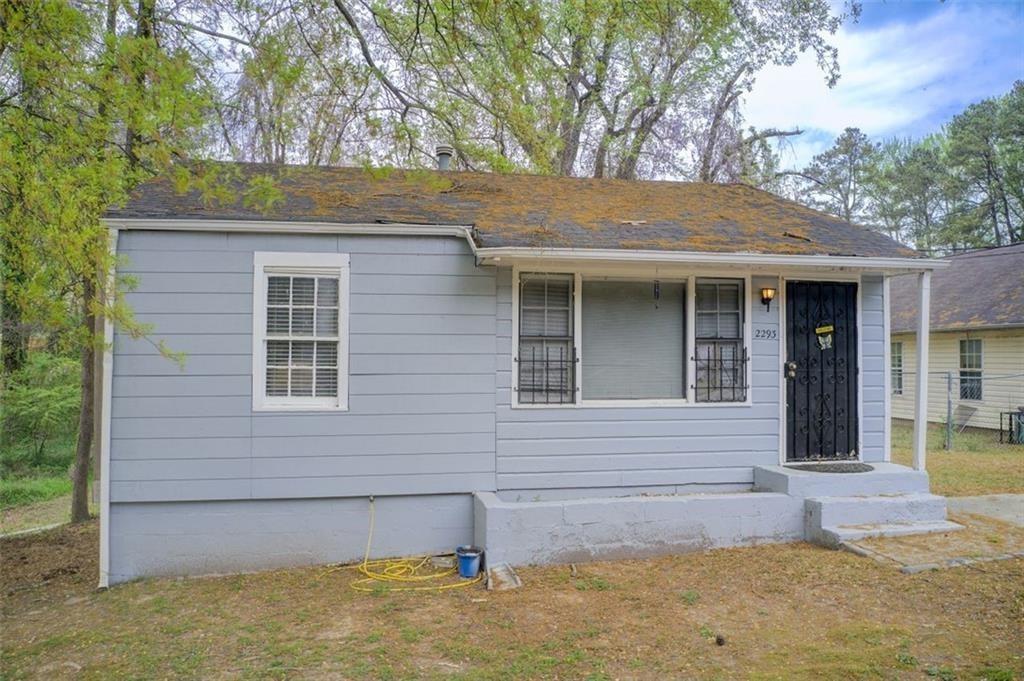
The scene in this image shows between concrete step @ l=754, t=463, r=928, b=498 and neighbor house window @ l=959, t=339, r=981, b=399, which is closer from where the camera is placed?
concrete step @ l=754, t=463, r=928, b=498

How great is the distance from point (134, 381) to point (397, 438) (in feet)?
7.24

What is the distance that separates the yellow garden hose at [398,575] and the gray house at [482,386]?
115mm

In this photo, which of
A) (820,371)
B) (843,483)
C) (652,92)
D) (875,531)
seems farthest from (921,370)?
(652,92)

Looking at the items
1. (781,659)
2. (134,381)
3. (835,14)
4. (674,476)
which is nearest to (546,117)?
(835,14)

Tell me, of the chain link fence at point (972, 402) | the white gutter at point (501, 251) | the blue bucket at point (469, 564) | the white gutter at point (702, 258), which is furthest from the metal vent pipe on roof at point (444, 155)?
the chain link fence at point (972, 402)

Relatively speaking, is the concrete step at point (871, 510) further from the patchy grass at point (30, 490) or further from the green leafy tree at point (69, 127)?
the patchy grass at point (30, 490)

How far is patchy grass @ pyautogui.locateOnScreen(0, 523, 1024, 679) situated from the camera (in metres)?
3.58

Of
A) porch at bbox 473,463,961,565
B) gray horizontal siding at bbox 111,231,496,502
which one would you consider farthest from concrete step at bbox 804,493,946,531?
gray horizontal siding at bbox 111,231,496,502

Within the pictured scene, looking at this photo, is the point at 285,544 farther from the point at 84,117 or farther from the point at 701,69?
the point at 701,69

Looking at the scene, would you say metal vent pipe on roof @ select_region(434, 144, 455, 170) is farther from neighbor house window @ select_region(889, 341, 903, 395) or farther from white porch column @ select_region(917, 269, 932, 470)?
neighbor house window @ select_region(889, 341, 903, 395)

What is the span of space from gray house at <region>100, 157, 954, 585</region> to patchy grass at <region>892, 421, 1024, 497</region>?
2.33 metres

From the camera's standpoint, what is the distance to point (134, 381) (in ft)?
17.5

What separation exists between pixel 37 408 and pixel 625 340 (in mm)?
11286

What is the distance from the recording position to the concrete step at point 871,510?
560cm
